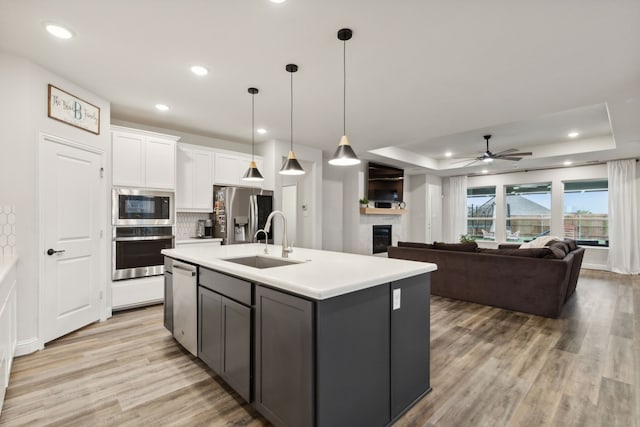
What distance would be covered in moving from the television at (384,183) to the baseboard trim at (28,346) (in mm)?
6248

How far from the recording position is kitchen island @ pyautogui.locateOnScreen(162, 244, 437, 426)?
57.1 inches

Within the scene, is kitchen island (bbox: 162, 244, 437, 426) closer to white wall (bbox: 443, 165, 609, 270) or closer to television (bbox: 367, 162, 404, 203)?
television (bbox: 367, 162, 404, 203)

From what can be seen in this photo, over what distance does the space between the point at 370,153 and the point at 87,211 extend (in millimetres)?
4986

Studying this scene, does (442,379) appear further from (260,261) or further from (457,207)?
(457,207)

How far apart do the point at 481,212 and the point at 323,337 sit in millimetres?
9075

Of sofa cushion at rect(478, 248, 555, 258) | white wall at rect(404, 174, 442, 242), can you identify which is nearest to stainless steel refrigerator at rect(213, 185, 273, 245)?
sofa cushion at rect(478, 248, 555, 258)

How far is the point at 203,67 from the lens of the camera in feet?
9.34

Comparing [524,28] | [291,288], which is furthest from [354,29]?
[291,288]

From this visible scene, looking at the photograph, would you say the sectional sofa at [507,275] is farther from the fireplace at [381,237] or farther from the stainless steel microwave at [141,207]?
the stainless steel microwave at [141,207]

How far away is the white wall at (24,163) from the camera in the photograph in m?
2.65

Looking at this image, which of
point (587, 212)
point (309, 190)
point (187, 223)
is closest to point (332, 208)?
point (309, 190)

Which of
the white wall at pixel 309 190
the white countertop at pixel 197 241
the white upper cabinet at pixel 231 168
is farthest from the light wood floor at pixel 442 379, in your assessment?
the white wall at pixel 309 190

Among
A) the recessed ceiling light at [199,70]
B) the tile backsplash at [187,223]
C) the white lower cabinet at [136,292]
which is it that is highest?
the recessed ceiling light at [199,70]

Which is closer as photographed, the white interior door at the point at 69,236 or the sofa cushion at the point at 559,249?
the white interior door at the point at 69,236
